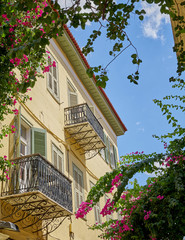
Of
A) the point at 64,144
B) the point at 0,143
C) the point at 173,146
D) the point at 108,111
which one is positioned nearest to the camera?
the point at 173,146

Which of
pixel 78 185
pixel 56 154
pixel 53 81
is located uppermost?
pixel 53 81

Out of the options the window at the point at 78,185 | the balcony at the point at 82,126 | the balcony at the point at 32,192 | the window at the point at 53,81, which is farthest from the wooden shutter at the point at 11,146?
the window at the point at 78,185

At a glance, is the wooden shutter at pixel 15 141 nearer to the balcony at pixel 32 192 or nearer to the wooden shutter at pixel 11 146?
the wooden shutter at pixel 11 146

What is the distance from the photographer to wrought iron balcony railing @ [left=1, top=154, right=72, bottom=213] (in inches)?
334

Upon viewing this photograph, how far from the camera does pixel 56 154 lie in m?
12.3

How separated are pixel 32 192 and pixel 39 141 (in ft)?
8.88

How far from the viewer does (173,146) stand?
7.16m

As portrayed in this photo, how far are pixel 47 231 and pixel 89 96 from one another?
9804 mm

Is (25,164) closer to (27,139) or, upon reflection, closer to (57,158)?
(27,139)

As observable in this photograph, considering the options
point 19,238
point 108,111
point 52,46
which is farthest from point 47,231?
point 108,111

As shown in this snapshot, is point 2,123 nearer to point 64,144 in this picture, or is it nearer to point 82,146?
point 64,144

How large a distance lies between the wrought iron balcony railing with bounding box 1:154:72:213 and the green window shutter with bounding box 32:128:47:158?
106cm

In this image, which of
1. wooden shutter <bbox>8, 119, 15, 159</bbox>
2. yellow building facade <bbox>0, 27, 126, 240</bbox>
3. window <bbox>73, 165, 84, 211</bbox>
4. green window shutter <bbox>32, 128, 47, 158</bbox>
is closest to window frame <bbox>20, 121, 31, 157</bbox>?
yellow building facade <bbox>0, 27, 126, 240</bbox>

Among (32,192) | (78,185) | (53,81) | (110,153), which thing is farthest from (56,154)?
(110,153)
